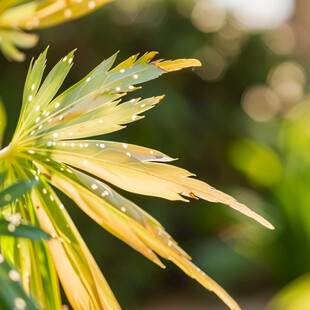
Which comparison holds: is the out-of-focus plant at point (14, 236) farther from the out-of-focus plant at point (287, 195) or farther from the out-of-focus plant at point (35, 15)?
the out-of-focus plant at point (287, 195)

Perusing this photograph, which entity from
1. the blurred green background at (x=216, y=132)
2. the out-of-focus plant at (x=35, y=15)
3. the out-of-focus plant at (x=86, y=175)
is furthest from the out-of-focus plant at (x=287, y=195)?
the out-of-focus plant at (x=86, y=175)

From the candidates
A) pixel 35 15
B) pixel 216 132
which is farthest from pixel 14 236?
pixel 216 132

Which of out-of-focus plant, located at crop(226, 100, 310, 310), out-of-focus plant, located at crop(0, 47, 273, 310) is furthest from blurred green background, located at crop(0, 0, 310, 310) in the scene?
out-of-focus plant, located at crop(0, 47, 273, 310)

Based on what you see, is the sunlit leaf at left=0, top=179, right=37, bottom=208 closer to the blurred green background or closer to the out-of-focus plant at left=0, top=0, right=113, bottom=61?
the out-of-focus plant at left=0, top=0, right=113, bottom=61

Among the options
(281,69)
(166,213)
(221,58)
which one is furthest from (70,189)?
(281,69)

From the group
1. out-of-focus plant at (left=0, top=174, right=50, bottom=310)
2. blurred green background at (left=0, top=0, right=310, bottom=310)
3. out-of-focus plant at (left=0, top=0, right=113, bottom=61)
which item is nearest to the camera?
out-of-focus plant at (left=0, top=174, right=50, bottom=310)

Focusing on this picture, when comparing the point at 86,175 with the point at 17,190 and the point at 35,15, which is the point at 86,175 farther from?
the point at 35,15
